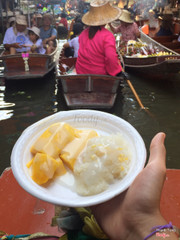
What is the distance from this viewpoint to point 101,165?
1067 millimetres

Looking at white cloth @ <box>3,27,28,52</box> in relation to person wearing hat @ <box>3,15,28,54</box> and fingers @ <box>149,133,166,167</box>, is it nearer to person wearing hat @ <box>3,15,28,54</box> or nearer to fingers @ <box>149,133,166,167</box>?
person wearing hat @ <box>3,15,28,54</box>

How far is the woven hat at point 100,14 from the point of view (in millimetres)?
3744

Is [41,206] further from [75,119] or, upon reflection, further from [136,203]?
[136,203]

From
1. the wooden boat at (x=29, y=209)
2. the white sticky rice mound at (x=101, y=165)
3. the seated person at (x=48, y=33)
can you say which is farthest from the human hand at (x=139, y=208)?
the seated person at (x=48, y=33)

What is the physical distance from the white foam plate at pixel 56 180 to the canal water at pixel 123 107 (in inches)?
83.1

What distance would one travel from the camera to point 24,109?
15.3 ft

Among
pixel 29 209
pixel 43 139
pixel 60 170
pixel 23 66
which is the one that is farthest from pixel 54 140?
pixel 23 66

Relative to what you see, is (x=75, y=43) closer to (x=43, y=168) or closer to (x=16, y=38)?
(x=16, y=38)

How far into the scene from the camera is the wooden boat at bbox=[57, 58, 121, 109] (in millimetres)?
4020

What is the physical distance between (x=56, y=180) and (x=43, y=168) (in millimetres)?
113

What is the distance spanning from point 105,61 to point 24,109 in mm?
2044

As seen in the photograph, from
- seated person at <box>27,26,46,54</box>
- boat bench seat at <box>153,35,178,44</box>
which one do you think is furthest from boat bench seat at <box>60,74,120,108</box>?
boat bench seat at <box>153,35,178,44</box>

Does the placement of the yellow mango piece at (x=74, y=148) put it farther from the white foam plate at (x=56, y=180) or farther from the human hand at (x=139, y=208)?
the human hand at (x=139, y=208)

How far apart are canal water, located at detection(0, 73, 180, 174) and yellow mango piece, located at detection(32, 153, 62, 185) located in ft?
7.41
